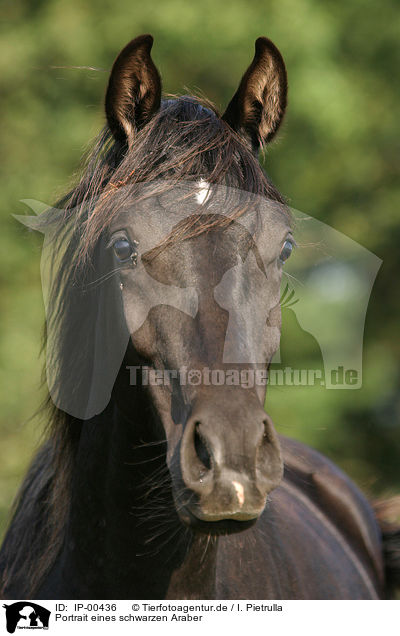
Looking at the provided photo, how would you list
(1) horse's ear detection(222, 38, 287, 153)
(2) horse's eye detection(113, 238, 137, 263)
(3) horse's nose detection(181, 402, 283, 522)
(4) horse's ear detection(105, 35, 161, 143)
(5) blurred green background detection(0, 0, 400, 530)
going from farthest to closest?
(5) blurred green background detection(0, 0, 400, 530), (1) horse's ear detection(222, 38, 287, 153), (4) horse's ear detection(105, 35, 161, 143), (2) horse's eye detection(113, 238, 137, 263), (3) horse's nose detection(181, 402, 283, 522)

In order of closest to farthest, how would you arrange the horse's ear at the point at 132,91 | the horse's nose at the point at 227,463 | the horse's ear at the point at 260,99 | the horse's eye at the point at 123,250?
the horse's nose at the point at 227,463
the horse's eye at the point at 123,250
the horse's ear at the point at 132,91
the horse's ear at the point at 260,99

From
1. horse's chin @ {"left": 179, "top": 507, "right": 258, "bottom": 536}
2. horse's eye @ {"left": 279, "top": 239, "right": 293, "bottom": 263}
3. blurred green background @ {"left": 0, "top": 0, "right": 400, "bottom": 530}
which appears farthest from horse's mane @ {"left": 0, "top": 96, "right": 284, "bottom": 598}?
blurred green background @ {"left": 0, "top": 0, "right": 400, "bottom": 530}

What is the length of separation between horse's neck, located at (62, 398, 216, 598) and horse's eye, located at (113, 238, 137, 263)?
0.42 metres

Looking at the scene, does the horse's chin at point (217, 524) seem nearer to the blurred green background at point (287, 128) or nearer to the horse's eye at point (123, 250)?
the horse's eye at point (123, 250)

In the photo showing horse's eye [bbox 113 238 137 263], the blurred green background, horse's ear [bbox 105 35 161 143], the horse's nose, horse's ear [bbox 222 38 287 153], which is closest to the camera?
the horse's nose

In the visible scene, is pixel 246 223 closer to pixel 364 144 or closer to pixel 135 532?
pixel 135 532

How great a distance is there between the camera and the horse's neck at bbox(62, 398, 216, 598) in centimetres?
181

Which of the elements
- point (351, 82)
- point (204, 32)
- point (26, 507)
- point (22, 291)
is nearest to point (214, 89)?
point (204, 32)

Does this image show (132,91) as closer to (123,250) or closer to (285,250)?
(123,250)

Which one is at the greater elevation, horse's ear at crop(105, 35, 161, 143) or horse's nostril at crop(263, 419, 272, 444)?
horse's ear at crop(105, 35, 161, 143)

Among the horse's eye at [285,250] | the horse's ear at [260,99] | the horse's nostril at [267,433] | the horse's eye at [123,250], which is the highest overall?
the horse's ear at [260,99]

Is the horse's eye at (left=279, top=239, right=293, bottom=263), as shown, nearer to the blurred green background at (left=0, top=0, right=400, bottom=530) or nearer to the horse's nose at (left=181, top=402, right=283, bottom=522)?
the horse's nose at (left=181, top=402, right=283, bottom=522)

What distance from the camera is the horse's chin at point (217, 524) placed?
56.6 inches
